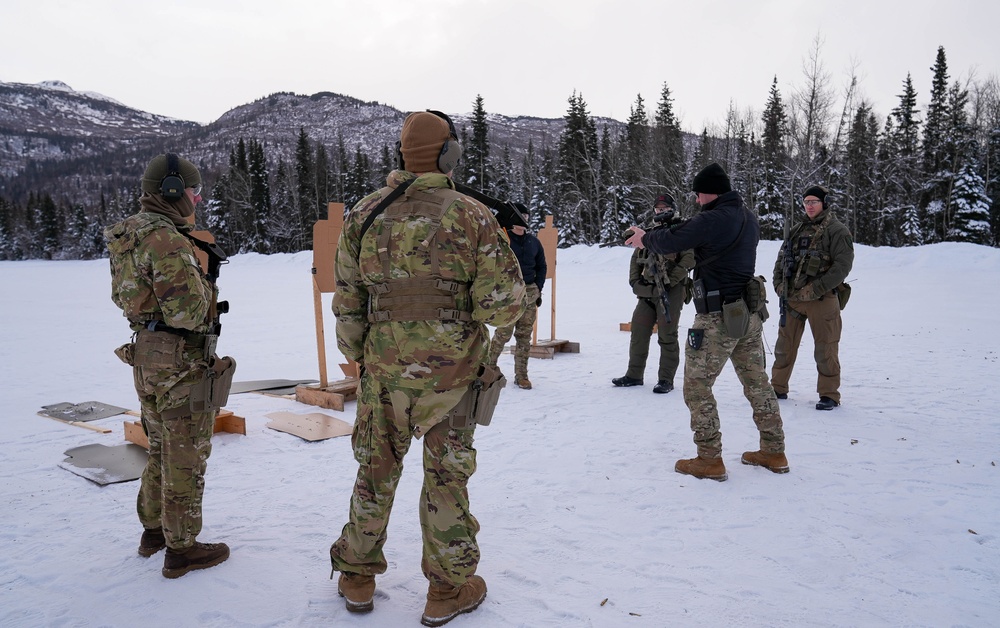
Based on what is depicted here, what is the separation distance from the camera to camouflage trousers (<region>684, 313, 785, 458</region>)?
4.16m

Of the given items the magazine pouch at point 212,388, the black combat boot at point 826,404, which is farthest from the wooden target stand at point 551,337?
the magazine pouch at point 212,388

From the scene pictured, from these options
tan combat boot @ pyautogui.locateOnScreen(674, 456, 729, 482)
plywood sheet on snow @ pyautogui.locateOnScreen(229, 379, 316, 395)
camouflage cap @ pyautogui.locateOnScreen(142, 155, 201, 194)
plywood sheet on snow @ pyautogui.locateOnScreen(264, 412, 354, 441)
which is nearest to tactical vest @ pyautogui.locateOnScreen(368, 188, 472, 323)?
camouflage cap @ pyautogui.locateOnScreen(142, 155, 201, 194)

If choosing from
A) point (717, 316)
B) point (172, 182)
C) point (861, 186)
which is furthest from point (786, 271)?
point (861, 186)

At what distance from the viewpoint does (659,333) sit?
22.3ft

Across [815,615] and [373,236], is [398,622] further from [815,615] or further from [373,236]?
[815,615]

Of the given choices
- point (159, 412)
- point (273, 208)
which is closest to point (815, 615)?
point (159, 412)

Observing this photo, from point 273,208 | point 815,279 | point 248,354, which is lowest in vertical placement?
point 248,354

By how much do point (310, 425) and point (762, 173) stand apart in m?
38.5

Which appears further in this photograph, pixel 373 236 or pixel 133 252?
pixel 133 252

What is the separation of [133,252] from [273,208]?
58784 mm

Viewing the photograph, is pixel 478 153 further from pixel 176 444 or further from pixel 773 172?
pixel 176 444

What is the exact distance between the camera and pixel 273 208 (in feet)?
188

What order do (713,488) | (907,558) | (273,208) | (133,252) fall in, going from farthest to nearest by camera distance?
(273,208)
(713,488)
(907,558)
(133,252)

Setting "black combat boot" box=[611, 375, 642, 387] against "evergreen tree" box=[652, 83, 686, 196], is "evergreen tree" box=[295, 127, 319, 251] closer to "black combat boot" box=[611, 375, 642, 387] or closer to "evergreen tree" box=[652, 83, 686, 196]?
"evergreen tree" box=[652, 83, 686, 196]
